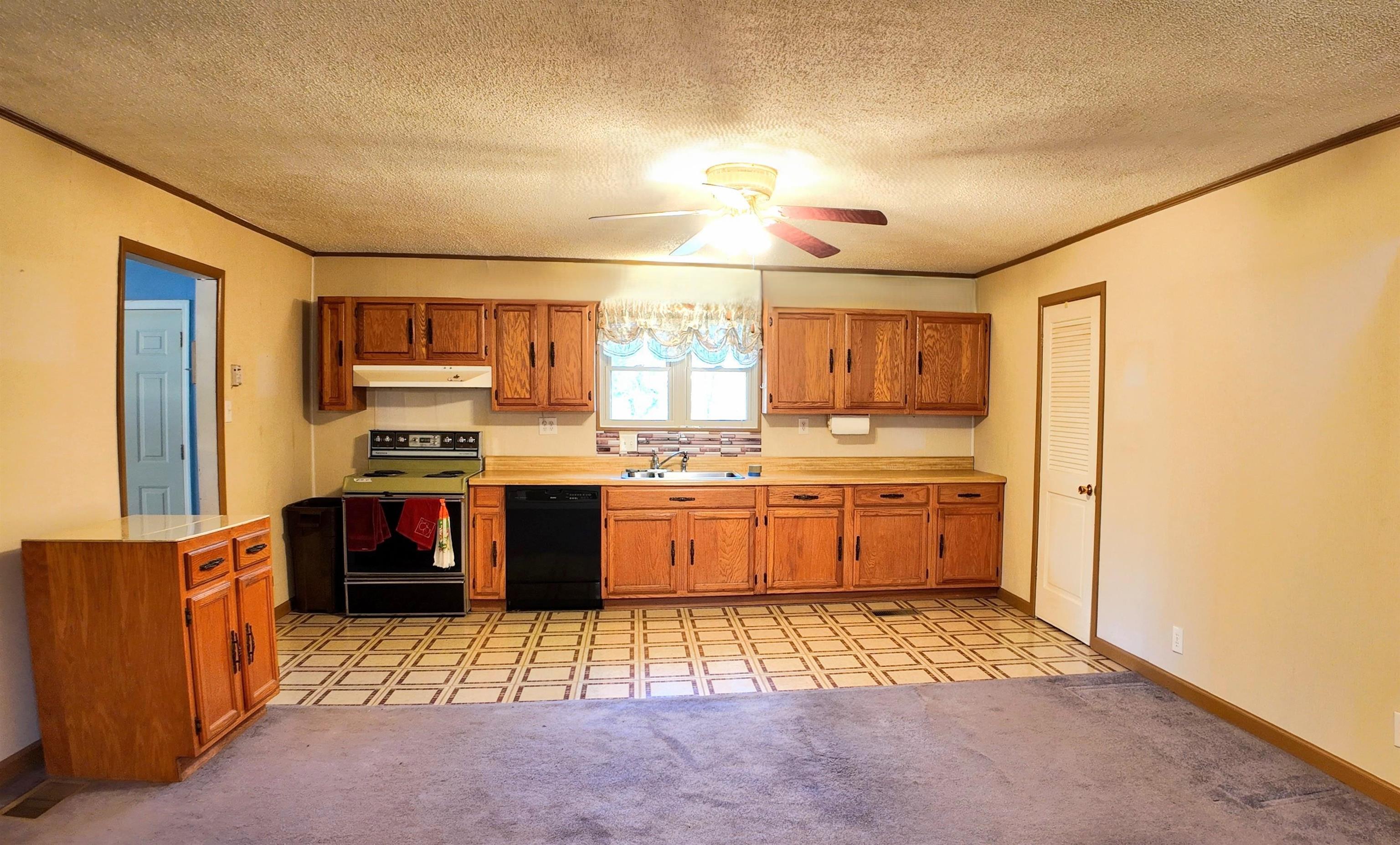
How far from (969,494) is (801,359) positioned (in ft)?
5.08

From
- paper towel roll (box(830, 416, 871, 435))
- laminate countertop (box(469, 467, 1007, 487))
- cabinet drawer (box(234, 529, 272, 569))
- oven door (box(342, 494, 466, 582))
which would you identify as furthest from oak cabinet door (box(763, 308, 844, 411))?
cabinet drawer (box(234, 529, 272, 569))

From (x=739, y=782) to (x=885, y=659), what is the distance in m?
1.52

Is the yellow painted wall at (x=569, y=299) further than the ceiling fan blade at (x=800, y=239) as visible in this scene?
Yes

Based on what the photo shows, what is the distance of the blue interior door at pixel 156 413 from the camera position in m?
4.04

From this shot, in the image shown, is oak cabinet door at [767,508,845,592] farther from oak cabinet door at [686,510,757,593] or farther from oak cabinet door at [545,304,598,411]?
oak cabinet door at [545,304,598,411]

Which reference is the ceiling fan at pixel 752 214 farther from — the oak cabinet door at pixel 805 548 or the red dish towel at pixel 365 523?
the red dish towel at pixel 365 523

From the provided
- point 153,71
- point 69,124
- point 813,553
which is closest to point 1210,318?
point 813,553

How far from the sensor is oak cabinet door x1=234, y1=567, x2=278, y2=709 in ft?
9.55

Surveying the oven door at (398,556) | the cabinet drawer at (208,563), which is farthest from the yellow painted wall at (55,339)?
the oven door at (398,556)

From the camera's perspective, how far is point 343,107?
2.45 m

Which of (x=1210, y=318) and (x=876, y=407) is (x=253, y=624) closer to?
(x=876, y=407)

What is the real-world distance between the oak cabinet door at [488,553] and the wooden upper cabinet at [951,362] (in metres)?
3.12

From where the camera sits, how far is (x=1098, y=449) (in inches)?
156

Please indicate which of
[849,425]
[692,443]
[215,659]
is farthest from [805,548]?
[215,659]
